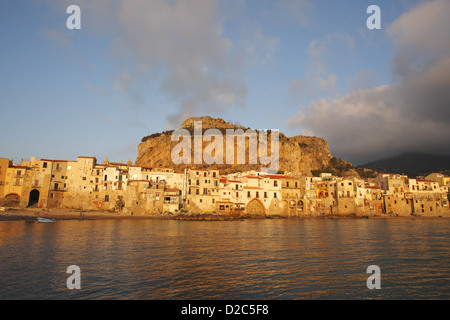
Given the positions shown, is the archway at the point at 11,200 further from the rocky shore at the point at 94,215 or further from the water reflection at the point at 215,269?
the water reflection at the point at 215,269

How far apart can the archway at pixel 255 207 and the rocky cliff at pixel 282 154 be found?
1984 inches

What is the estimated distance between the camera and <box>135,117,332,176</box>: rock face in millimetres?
127406

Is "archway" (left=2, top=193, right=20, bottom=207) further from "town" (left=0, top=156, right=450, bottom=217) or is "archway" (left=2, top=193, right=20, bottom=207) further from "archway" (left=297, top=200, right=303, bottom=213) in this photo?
"archway" (left=297, top=200, right=303, bottom=213)

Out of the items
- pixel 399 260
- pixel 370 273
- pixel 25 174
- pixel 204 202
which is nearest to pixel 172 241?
pixel 370 273

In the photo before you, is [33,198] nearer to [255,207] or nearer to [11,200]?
[11,200]

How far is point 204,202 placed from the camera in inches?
2643

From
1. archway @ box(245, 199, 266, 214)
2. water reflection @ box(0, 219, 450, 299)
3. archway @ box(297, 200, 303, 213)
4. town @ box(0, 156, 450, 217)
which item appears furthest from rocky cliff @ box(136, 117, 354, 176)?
water reflection @ box(0, 219, 450, 299)

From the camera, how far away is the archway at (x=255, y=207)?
6968 centimetres

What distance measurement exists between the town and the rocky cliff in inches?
1851

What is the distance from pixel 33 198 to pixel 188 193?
35.2 m

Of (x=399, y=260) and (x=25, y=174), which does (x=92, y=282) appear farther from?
(x=25, y=174)

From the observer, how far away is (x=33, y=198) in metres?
62.2

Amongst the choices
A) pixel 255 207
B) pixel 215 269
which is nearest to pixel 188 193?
pixel 255 207

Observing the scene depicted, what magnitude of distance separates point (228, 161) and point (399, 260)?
110 metres
